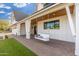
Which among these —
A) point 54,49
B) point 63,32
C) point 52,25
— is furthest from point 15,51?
point 52,25

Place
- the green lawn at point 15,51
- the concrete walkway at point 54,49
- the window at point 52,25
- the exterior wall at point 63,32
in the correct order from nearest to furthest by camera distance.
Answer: the concrete walkway at point 54,49, the green lawn at point 15,51, the exterior wall at point 63,32, the window at point 52,25

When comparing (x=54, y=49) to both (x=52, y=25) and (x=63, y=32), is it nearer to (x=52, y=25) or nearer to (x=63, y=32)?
(x=63, y=32)

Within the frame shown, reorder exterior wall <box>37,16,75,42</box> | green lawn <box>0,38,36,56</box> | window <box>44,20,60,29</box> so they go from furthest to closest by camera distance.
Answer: window <box>44,20,60,29</box>, exterior wall <box>37,16,75,42</box>, green lawn <box>0,38,36,56</box>

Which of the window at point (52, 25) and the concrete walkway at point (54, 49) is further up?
the window at point (52, 25)

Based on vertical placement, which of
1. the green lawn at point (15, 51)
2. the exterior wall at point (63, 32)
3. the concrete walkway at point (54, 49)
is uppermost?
the exterior wall at point (63, 32)

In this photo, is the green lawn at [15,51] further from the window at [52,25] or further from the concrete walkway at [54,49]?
the window at [52,25]

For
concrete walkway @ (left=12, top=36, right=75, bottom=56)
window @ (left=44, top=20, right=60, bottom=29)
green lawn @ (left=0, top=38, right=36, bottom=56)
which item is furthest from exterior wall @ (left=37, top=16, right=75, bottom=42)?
green lawn @ (left=0, top=38, right=36, bottom=56)

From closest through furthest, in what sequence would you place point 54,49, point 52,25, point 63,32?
1. point 54,49
2. point 63,32
3. point 52,25

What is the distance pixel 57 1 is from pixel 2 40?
7.22 m

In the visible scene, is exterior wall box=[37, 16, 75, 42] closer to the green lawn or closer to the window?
the window

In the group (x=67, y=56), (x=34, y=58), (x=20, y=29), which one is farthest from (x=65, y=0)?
(x=20, y=29)

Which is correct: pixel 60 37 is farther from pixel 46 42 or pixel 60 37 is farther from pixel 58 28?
pixel 46 42

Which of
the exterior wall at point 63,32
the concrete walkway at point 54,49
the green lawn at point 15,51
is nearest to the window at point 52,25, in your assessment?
the exterior wall at point 63,32

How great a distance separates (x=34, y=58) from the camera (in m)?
7.06
